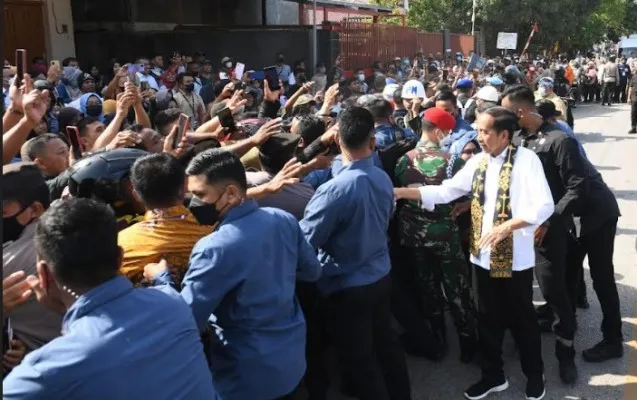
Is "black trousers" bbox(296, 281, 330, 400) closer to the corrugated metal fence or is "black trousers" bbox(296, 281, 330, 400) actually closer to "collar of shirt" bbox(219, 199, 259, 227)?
"collar of shirt" bbox(219, 199, 259, 227)

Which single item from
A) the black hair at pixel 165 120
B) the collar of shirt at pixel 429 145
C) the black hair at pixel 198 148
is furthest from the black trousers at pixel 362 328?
the black hair at pixel 165 120

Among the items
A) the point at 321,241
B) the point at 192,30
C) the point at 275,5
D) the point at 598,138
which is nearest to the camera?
the point at 321,241

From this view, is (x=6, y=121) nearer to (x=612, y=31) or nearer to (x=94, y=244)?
(x=94, y=244)

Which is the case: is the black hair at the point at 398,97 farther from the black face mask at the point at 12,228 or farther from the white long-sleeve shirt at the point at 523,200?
the black face mask at the point at 12,228

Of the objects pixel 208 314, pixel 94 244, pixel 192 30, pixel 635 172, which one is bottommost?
pixel 635 172

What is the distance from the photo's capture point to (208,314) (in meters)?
2.57

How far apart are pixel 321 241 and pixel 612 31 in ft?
172

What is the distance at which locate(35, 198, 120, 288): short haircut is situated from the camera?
1854mm

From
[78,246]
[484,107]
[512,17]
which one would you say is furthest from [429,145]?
[512,17]

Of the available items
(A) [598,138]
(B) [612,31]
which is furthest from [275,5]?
(B) [612,31]

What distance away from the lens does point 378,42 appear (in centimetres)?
1902

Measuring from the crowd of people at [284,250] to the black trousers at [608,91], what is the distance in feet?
54.7

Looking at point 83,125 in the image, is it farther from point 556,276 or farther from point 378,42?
point 378,42

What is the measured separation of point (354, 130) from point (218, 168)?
1028 mm
